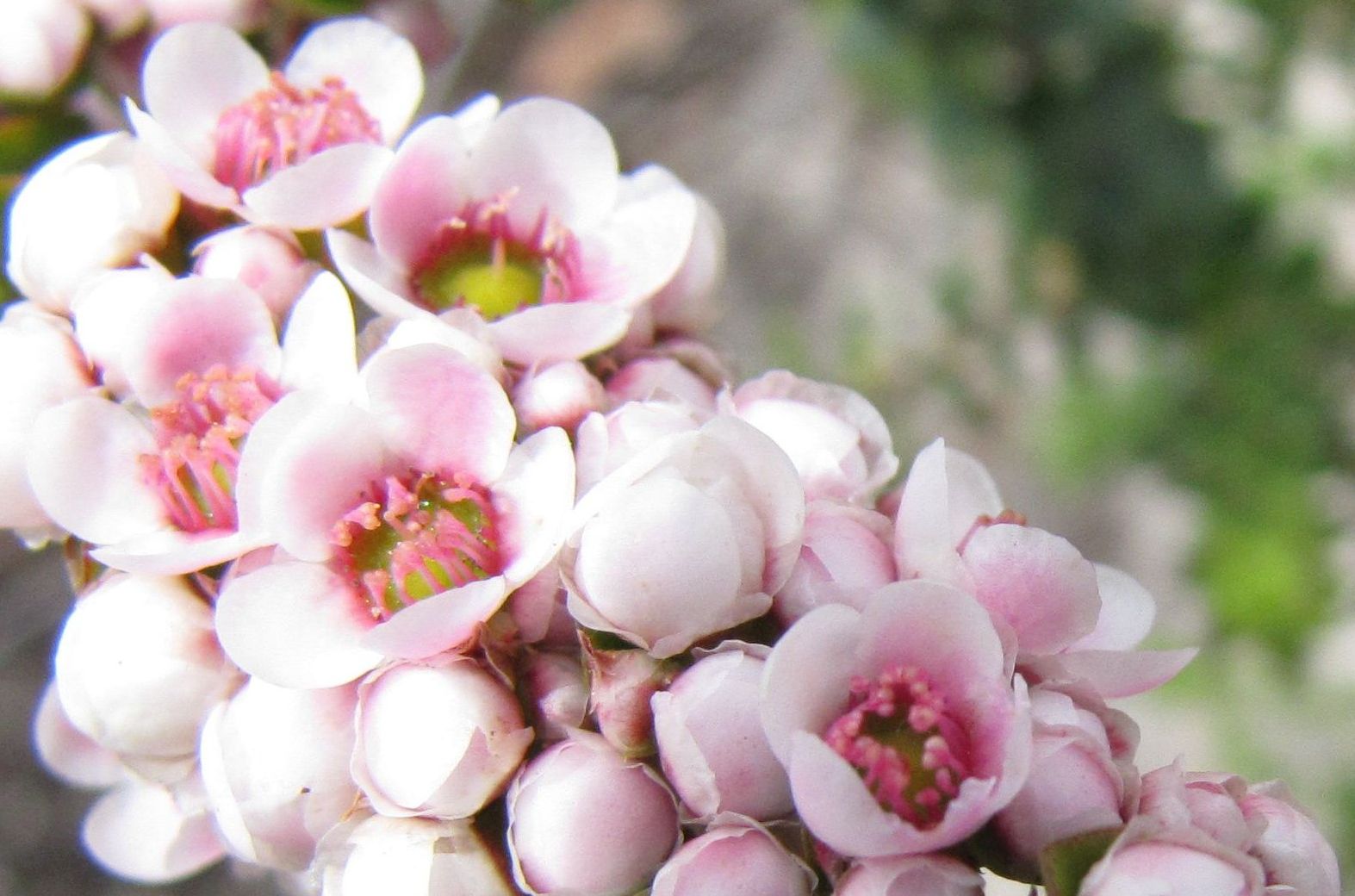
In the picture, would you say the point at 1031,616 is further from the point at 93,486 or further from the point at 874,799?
the point at 93,486

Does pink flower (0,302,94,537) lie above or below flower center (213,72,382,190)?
below

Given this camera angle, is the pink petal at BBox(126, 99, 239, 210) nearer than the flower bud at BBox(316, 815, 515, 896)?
No

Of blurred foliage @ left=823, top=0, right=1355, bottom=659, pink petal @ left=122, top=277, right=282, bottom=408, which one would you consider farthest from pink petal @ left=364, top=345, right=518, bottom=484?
blurred foliage @ left=823, top=0, right=1355, bottom=659

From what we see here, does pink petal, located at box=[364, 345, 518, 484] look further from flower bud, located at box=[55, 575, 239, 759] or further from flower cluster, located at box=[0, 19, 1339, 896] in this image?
flower bud, located at box=[55, 575, 239, 759]

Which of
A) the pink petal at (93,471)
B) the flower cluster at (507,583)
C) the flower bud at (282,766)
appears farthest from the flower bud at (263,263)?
the flower bud at (282,766)

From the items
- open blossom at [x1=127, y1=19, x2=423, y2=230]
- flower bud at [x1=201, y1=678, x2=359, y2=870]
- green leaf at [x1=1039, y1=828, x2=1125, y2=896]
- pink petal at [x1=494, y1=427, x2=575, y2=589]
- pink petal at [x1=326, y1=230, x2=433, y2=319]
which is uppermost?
Answer: open blossom at [x1=127, y1=19, x2=423, y2=230]

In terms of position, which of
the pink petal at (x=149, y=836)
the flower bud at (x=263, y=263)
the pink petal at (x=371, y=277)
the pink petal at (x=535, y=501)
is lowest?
the pink petal at (x=149, y=836)

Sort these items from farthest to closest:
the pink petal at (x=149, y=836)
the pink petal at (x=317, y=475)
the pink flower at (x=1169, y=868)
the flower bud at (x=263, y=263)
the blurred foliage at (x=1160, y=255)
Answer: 1. the blurred foliage at (x=1160, y=255)
2. the pink petal at (x=149, y=836)
3. the flower bud at (x=263, y=263)
4. the pink petal at (x=317, y=475)
5. the pink flower at (x=1169, y=868)

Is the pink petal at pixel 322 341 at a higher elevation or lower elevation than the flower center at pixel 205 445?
higher

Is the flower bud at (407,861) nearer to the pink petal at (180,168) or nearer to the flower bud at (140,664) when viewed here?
the flower bud at (140,664)
